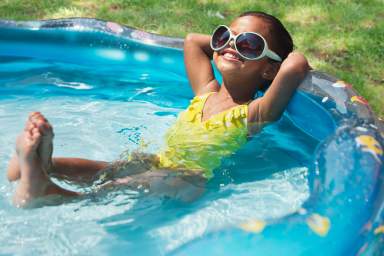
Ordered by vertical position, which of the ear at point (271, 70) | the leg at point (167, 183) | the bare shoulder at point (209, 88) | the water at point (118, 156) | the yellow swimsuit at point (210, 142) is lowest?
the water at point (118, 156)

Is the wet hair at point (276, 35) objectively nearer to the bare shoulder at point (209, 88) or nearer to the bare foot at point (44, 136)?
the bare shoulder at point (209, 88)

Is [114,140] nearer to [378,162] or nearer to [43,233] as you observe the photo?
[43,233]

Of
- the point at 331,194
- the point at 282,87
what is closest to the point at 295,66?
the point at 282,87

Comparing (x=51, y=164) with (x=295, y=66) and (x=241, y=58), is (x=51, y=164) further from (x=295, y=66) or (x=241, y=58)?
(x=295, y=66)

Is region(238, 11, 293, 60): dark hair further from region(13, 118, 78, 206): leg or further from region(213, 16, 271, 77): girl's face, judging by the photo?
region(13, 118, 78, 206): leg

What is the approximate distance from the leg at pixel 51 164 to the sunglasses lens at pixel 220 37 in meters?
0.68

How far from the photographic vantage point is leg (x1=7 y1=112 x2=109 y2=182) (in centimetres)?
209

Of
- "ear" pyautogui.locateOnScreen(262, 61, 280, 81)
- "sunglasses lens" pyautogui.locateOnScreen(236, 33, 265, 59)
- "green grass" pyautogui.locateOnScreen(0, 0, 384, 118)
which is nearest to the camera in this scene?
"sunglasses lens" pyautogui.locateOnScreen(236, 33, 265, 59)

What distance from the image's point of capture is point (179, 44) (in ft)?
12.0

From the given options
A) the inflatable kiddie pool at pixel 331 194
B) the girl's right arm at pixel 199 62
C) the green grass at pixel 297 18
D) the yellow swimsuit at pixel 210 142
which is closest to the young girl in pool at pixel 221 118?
the yellow swimsuit at pixel 210 142

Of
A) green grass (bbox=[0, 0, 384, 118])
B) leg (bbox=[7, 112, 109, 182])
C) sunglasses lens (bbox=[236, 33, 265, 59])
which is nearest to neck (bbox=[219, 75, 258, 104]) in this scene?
sunglasses lens (bbox=[236, 33, 265, 59])

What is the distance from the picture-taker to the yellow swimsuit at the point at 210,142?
99.9 inches

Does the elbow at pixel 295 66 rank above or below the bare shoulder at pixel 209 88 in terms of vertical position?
above

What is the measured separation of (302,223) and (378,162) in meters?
0.48
